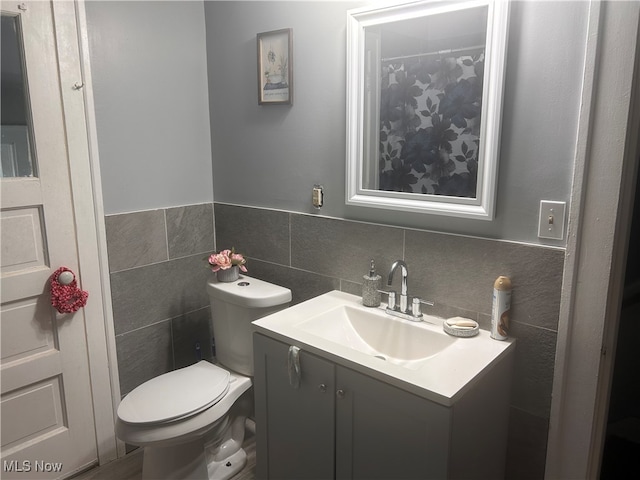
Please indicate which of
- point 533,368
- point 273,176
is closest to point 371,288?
point 533,368

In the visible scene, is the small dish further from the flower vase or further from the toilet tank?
the flower vase

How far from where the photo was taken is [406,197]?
5.49 feet

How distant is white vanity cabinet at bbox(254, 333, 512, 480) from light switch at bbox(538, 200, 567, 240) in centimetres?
40

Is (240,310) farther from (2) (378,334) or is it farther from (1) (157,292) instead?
(2) (378,334)

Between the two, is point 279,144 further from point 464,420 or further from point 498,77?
point 464,420

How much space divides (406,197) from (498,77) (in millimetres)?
478

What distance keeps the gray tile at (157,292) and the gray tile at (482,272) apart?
44.4 inches

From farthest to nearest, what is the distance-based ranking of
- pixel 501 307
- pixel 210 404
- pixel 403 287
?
pixel 210 404
pixel 403 287
pixel 501 307

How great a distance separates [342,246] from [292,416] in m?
0.66

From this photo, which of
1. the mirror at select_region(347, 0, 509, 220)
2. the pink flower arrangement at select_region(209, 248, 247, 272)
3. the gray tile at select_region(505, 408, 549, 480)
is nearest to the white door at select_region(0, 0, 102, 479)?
the pink flower arrangement at select_region(209, 248, 247, 272)

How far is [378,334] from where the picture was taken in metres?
1.71

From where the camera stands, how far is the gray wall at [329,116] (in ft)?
4.36

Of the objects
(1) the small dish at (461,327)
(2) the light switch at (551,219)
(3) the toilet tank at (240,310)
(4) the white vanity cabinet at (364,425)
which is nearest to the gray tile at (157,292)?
(3) the toilet tank at (240,310)

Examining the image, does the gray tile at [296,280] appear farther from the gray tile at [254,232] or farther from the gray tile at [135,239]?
the gray tile at [135,239]
